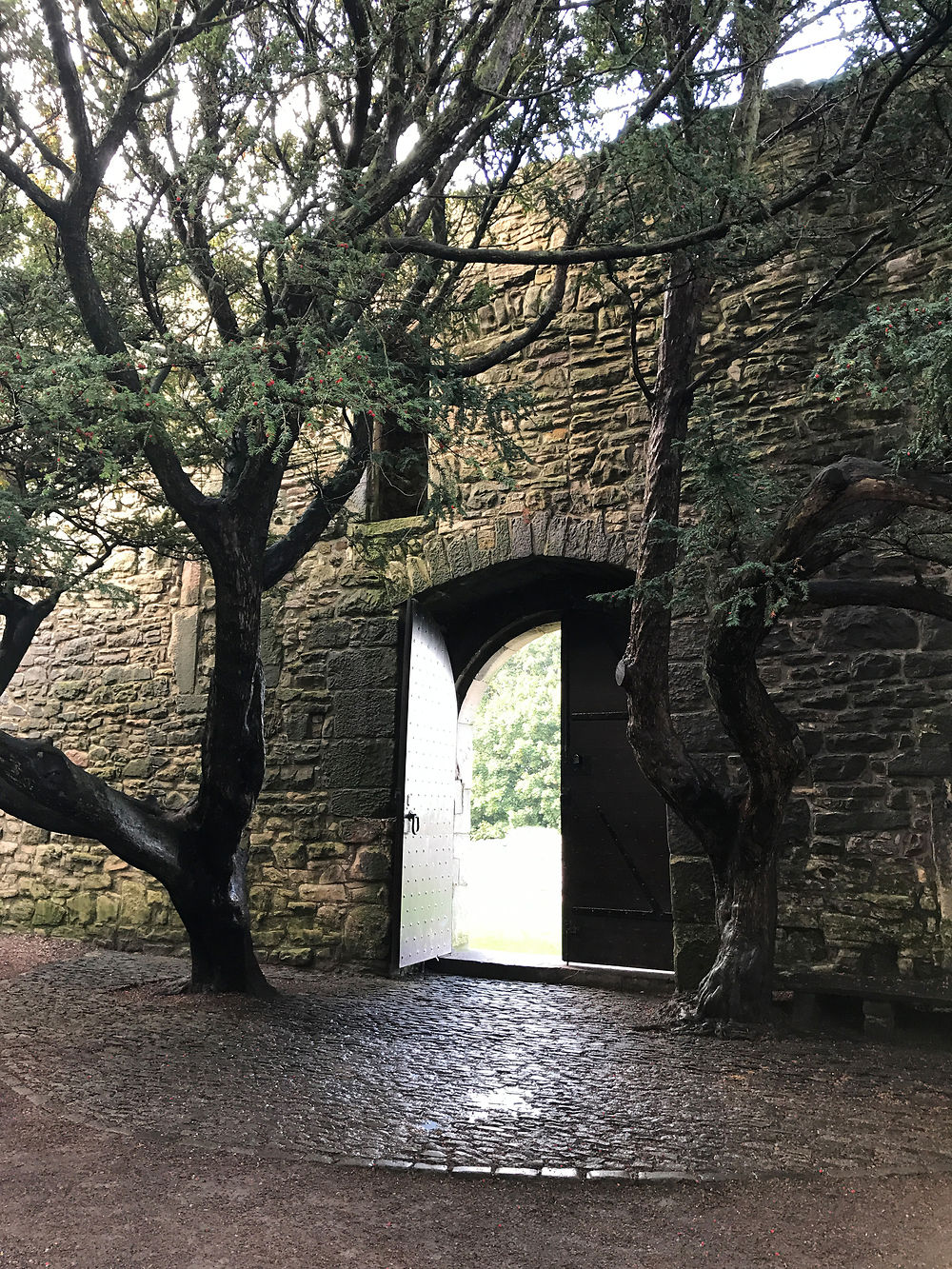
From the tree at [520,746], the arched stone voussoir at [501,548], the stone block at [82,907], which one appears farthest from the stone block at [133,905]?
the tree at [520,746]

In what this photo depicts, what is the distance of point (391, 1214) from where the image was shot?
87.4 inches

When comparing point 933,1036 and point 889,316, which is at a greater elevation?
point 889,316

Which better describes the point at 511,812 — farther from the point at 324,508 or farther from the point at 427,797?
the point at 324,508

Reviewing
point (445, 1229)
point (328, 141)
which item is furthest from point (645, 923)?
point (328, 141)

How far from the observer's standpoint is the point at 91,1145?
102 inches

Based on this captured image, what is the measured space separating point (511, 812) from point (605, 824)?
12.3m

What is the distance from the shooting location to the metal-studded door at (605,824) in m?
5.45

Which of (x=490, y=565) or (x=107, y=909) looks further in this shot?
(x=107, y=909)

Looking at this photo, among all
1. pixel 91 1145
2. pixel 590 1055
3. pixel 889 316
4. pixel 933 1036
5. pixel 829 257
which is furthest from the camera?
pixel 829 257

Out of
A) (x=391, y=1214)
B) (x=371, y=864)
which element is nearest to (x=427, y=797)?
(x=371, y=864)

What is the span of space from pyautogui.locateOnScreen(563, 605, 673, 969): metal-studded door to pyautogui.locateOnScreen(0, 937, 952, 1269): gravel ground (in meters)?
2.70

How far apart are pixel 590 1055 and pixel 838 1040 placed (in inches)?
47.2

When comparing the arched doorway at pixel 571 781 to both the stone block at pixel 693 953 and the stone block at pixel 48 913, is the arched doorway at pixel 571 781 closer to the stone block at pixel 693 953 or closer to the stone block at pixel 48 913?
the stone block at pixel 693 953

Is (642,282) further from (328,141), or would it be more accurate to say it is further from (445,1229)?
(445,1229)
